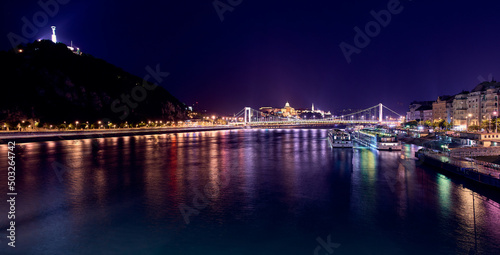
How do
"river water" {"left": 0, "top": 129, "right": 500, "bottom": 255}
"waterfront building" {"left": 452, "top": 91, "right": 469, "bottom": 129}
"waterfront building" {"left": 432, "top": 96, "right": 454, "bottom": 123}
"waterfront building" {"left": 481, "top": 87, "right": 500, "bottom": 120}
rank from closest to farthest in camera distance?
"river water" {"left": 0, "top": 129, "right": 500, "bottom": 255} < "waterfront building" {"left": 481, "top": 87, "right": 500, "bottom": 120} < "waterfront building" {"left": 452, "top": 91, "right": 469, "bottom": 129} < "waterfront building" {"left": 432, "top": 96, "right": 454, "bottom": 123}

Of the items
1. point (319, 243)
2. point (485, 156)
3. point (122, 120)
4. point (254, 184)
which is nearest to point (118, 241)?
point (319, 243)

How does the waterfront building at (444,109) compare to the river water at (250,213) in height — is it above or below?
above

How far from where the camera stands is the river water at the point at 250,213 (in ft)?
30.8

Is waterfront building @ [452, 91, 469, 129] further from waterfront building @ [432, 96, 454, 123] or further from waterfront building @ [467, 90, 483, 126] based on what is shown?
waterfront building @ [432, 96, 454, 123]

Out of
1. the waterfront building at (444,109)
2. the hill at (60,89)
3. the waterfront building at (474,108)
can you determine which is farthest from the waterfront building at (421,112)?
the hill at (60,89)

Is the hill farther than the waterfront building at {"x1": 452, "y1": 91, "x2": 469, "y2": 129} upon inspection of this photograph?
Yes

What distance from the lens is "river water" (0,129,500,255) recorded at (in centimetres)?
938

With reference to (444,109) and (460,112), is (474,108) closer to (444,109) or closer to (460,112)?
(460,112)

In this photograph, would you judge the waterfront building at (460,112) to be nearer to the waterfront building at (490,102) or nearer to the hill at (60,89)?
the waterfront building at (490,102)

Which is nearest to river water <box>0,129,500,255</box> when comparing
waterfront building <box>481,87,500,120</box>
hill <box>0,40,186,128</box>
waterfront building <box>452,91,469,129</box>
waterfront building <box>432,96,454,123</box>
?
waterfront building <box>481,87,500,120</box>

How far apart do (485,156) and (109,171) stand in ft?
94.4

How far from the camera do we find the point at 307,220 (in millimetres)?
11469

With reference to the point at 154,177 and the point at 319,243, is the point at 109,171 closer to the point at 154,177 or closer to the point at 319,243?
the point at 154,177

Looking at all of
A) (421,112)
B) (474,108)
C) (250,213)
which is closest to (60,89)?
(250,213)
